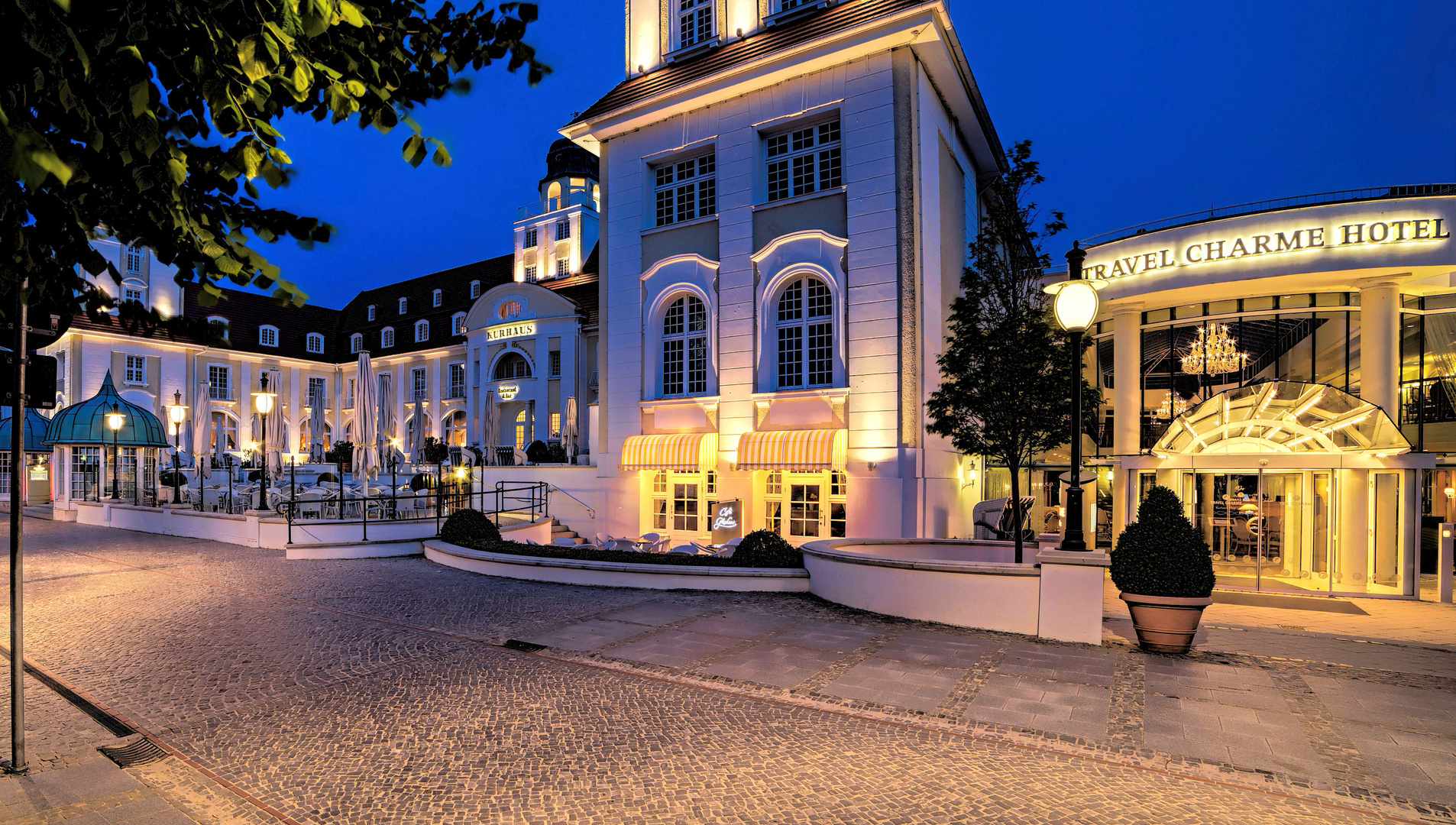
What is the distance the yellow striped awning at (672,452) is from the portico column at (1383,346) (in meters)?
14.2

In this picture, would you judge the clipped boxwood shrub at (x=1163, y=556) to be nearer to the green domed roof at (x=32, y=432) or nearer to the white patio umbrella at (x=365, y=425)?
the white patio umbrella at (x=365, y=425)

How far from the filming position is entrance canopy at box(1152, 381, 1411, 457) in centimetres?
1331

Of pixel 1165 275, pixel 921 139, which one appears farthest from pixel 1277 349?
pixel 921 139

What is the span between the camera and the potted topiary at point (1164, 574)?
809 cm

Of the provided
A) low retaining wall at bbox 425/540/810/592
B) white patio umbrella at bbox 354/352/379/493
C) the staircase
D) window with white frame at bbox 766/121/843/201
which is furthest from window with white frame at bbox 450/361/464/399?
low retaining wall at bbox 425/540/810/592

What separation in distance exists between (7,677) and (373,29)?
7.57 meters

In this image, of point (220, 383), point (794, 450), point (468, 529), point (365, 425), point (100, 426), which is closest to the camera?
point (468, 529)

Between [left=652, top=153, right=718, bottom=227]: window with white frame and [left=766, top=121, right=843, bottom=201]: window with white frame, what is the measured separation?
5.64 ft

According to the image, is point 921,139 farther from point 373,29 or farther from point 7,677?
point 7,677

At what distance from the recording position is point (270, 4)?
2770 millimetres

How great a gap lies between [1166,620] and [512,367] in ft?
120

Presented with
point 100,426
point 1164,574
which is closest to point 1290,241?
point 1164,574

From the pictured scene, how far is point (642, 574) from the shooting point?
40.2 feet

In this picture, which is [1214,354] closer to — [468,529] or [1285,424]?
[1285,424]
